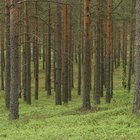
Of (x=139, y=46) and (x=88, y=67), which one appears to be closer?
(x=139, y=46)

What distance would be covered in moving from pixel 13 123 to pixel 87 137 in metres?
4.97

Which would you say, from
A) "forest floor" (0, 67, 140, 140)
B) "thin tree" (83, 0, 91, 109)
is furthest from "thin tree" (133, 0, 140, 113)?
"thin tree" (83, 0, 91, 109)

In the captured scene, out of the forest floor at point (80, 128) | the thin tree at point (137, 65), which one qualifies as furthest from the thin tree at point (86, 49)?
the thin tree at point (137, 65)

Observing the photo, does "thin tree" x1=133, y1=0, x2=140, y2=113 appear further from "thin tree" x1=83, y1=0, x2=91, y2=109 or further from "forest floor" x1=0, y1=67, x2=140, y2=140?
"thin tree" x1=83, y1=0, x2=91, y2=109

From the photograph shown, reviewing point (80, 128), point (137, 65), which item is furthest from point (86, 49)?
point (80, 128)

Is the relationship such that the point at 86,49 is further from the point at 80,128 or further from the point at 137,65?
the point at 80,128

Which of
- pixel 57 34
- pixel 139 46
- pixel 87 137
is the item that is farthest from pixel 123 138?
pixel 57 34

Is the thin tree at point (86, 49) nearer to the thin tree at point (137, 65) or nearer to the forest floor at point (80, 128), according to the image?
the forest floor at point (80, 128)

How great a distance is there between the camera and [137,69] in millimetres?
12781

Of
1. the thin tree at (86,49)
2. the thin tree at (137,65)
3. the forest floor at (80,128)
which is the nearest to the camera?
the forest floor at (80,128)

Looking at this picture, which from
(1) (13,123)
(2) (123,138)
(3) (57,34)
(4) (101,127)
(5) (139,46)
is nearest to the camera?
(2) (123,138)

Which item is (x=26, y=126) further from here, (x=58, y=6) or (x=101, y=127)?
(x=58, y=6)

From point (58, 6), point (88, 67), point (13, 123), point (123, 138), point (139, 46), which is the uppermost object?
point (58, 6)

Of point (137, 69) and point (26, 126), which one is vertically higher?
point (137, 69)
